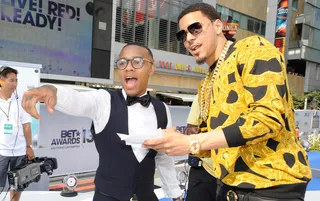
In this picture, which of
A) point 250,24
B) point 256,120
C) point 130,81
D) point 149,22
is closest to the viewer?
point 256,120

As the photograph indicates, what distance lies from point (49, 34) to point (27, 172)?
38.3ft

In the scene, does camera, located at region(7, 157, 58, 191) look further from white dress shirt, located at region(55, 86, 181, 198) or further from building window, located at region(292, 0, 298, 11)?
building window, located at region(292, 0, 298, 11)

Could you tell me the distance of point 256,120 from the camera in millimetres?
1169

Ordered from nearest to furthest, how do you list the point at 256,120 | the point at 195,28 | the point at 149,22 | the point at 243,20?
the point at 256,120
the point at 195,28
the point at 149,22
the point at 243,20

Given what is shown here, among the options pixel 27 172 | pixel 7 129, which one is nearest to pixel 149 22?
pixel 7 129

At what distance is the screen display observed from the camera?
12328 mm

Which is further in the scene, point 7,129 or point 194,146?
point 7,129

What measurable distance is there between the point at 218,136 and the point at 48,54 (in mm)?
A: 13855

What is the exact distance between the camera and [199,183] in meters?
2.54

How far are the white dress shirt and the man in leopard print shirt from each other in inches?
25.1

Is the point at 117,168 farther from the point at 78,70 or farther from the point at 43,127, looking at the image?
the point at 78,70

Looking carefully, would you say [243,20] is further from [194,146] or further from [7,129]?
[194,146]

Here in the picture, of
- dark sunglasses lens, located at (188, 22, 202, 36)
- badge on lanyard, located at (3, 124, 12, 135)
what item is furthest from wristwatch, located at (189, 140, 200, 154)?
badge on lanyard, located at (3, 124, 12, 135)

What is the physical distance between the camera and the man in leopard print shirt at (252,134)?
1188 mm
